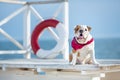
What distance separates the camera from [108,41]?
774 inches

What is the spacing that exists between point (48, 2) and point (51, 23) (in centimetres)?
44

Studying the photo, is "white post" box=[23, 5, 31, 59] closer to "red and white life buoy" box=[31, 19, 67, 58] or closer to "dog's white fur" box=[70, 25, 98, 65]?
"red and white life buoy" box=[31, 19, 67, 58]

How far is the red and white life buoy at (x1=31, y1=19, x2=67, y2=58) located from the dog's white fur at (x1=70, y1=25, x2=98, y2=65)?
101 centimetres

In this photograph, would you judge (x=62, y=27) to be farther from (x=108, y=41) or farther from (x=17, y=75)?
(x=108, y=41)

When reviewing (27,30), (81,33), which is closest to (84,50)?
(81,33)

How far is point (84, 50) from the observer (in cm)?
511

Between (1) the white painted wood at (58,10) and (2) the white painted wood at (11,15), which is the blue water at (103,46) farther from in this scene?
(1) the white painted wood at (58,10)

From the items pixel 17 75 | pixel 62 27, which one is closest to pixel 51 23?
pixel 62 27

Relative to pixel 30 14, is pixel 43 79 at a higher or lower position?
lower

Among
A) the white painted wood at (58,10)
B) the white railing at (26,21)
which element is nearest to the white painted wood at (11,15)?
the white railing at (26,21)

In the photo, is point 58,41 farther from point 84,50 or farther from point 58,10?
point 84,50

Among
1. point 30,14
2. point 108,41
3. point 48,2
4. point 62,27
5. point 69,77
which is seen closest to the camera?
point 69,77

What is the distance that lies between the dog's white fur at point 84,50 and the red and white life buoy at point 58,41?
101 centimetres

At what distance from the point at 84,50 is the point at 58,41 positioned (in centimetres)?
116
